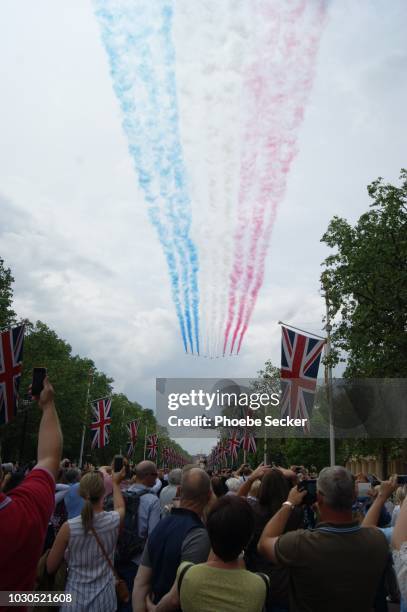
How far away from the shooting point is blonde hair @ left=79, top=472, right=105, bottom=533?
191 inches

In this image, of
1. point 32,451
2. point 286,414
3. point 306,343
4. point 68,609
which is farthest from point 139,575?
point 32,451

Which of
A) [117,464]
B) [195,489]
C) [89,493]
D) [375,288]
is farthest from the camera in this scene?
[375,288]

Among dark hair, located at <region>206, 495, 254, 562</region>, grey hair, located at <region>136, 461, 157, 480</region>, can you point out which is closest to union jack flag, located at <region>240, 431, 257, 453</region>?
grey hair, located at <region>136, 461, 157, 480</region>

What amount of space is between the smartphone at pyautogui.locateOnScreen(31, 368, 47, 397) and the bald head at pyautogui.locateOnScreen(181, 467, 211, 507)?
1471 mm

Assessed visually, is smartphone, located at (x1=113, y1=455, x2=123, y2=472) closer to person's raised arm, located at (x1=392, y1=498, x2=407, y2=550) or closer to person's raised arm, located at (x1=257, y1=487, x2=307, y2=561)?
person's raised arm, located at (x1=257, y1=487, x2=307, y2=561)

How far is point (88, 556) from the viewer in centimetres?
485

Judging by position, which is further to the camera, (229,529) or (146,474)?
(146,474)

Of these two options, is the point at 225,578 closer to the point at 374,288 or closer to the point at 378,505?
the point at 378,505

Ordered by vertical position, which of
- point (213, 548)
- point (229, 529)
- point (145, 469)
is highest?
point (145, 469)

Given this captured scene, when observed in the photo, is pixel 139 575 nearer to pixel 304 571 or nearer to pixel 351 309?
pixel 304 571

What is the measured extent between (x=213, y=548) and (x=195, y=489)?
1.04 metres

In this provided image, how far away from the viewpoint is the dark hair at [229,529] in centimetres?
311

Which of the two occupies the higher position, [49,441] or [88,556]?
[49,441]

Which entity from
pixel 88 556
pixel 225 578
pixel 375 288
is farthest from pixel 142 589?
pixel 375 288
